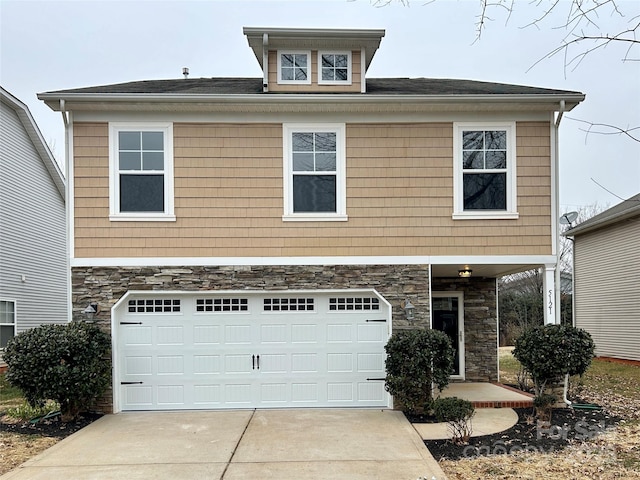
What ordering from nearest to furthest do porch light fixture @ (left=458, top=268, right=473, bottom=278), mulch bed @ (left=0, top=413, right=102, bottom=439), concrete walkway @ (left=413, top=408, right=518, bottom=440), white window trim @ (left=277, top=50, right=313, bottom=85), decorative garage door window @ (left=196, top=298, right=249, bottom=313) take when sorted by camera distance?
concrete walkway @ (left=413, top=408, right=518, bottom=440) < mulch bed @ (left=0, top=413, right=102, bottom=439) < decorative garage door window @ (left=196, top=298, right=249, bottom=313) < white window trim @ (left=277, top=50, right=313, bottom=85) < porch light fixture @ (left=458, top=268, right=473, bottom=278)

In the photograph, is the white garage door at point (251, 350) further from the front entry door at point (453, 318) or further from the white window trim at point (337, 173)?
the front entry door at point (453, 318)

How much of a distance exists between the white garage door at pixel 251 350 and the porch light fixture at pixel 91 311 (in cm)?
34

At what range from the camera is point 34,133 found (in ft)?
48.1

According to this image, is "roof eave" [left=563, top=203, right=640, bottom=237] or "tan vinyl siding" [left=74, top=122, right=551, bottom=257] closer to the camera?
"tan vinyl siding" [left=74, top=122, right=551, bottom=257]

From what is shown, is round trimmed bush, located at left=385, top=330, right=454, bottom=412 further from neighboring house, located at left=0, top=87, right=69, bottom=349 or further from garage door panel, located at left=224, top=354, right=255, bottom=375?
neighboring house, located at left=0, top=87, right=69, bottom=349

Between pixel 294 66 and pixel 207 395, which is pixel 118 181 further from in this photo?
pixel 207 395

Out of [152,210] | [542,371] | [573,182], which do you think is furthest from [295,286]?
[573,182]

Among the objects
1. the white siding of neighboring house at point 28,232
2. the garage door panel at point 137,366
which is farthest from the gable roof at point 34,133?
the garage door panel at point 137,366

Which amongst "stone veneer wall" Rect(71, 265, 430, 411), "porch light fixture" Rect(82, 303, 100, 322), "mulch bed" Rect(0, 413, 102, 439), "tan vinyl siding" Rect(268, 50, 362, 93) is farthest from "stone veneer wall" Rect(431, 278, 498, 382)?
"mulch bed" Rect(0, 413, 102, 439)

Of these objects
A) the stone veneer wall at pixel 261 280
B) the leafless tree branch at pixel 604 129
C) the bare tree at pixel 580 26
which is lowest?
the stone veneer wall at pixel 261 280

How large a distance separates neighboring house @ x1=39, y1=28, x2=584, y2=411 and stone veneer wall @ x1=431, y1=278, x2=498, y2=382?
2196mm

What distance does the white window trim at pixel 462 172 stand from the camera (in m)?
8.91

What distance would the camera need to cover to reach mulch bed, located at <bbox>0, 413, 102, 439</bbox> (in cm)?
755

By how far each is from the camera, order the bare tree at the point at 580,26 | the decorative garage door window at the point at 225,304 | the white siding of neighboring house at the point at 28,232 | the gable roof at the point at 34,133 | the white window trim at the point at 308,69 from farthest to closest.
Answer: the white siding of neighboring house at the point at 28,232 < the gable roof at the point at 34,133 < the white window trim at the point at 308,69 < the decorative garage door window at the point at 225,304 < the bare tree at the point at 580,26
